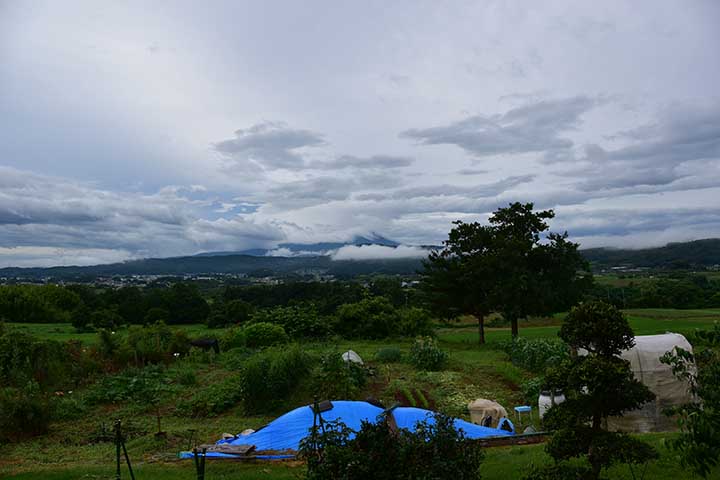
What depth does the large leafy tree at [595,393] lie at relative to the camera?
4660mm

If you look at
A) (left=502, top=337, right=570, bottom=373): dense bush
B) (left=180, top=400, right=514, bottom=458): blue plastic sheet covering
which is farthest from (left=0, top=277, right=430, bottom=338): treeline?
(left=180, top=400, right=514, bottom=458): blue plastic sheet covering

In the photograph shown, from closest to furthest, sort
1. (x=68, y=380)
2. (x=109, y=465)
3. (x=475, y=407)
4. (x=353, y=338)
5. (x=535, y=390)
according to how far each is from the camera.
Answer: (x=109, y=465), (x=475, y=407), (x=535, y=390), (x=68, y=380), (x=353, y=338)

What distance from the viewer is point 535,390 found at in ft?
43.6

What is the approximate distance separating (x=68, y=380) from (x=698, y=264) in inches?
5373

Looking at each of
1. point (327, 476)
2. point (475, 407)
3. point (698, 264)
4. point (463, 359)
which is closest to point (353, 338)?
point (463, 359)

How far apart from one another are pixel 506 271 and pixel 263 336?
12.7 metres

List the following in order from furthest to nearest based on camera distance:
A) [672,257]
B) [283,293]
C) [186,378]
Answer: [672,257], [283,293], [186,378]

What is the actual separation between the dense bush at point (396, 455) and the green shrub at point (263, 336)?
2081cm

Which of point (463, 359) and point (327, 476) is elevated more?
point (327, 476)

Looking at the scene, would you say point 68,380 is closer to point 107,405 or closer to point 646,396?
point 107,405

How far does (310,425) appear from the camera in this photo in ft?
31.4

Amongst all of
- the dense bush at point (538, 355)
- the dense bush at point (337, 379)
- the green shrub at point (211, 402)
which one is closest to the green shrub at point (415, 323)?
the dense bush at point (538, 355)

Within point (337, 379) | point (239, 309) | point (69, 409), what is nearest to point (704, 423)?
point (337, 379)

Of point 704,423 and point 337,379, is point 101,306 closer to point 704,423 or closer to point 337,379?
point 337,379
